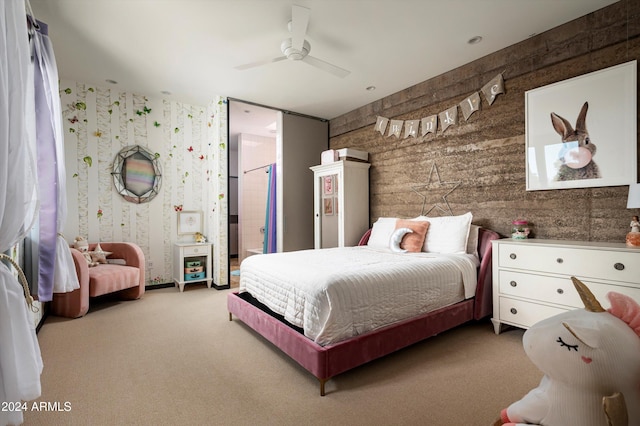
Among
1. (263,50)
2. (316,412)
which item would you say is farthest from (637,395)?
(263,50)

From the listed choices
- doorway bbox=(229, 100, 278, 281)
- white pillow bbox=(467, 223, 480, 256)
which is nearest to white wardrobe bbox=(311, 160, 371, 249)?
white pillow bbox=(467, 223, 480, 256)

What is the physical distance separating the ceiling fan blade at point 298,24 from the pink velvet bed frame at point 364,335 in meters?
2.25

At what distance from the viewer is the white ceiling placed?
234cm

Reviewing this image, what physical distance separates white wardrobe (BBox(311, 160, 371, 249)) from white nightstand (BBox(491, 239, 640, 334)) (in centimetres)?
194

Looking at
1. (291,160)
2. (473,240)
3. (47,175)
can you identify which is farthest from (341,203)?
(47,175)

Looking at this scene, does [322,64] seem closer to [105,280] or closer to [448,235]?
[448,235]

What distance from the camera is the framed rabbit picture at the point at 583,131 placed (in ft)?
7.41

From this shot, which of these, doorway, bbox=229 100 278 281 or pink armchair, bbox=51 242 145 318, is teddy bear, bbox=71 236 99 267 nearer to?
pink armchair, bbox=51 242 145 318

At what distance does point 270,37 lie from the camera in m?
2.73

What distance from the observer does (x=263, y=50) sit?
2.96 metres

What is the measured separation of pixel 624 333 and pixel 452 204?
104 inches

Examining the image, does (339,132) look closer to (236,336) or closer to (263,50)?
(263,50)

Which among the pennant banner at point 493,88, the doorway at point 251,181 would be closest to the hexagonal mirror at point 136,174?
the doorway at point 251,181

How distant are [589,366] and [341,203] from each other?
3403mm
